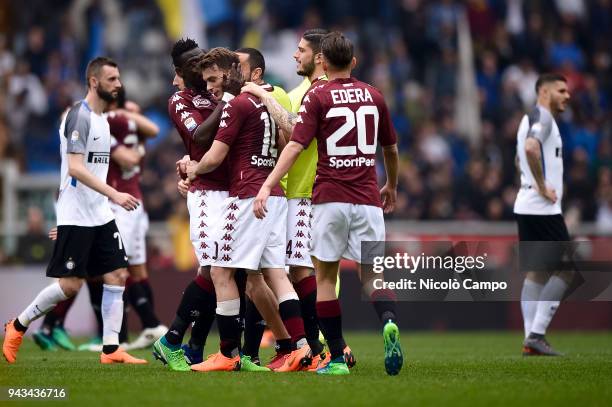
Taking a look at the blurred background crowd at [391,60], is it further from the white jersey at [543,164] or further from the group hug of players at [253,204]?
the group hug of players at [253,204]

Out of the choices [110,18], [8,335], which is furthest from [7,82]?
[8,335]

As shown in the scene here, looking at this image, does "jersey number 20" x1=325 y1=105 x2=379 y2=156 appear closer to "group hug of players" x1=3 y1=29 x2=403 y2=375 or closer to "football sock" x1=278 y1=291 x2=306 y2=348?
"group hug of players" x1=3 y1=29 x2=403 y2=375

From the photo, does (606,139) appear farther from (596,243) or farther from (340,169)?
(340,169)

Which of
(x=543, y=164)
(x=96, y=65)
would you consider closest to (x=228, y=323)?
(x=96, y=65)

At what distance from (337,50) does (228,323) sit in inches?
93.0

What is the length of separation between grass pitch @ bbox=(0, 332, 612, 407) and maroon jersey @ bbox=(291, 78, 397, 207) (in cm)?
143

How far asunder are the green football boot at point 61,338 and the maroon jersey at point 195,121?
392 centimetres

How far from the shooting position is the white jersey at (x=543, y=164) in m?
12.8

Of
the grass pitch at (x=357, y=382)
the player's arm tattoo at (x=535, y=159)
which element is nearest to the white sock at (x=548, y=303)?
the grass pitch at (x=357, y=382)

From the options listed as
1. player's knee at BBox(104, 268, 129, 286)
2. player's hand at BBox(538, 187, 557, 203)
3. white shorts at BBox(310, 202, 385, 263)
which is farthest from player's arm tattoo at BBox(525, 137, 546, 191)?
player's knee at BBox(104, 268, 129, 286)

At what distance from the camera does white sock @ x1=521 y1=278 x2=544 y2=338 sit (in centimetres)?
1290

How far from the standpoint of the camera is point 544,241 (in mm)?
12844

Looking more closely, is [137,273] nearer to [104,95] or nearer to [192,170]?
[104,95]

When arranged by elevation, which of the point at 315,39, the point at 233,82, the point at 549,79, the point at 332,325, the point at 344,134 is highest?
the point at 315,39
